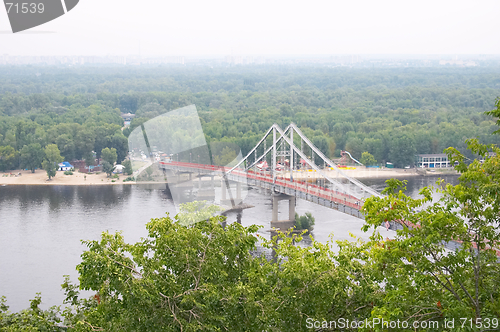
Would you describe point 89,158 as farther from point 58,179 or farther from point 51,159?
point 58,179

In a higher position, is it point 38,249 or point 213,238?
point 213,238

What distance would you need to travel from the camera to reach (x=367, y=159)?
2350 centimetres

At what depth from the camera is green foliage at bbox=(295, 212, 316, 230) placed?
13.4 metres

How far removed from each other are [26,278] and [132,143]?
365 centimetres

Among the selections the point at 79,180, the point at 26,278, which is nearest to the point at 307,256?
the point at 26,278

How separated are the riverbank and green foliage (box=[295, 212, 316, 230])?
28.8 feet

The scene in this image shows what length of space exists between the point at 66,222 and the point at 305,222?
5.85 m

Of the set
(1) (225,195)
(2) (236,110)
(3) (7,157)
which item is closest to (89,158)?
(3) (7,157)

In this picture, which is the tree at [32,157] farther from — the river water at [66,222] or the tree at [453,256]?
the tree at [453,256]

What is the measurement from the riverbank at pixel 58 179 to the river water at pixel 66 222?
2.40 feet

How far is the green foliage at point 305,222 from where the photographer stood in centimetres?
1339

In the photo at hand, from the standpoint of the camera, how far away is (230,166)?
54.7 ft

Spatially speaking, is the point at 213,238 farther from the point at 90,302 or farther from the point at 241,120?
the point at 241,120

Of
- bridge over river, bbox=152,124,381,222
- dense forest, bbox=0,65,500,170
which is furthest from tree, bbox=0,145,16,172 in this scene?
bridge over river, bbox=152,124,381,222
